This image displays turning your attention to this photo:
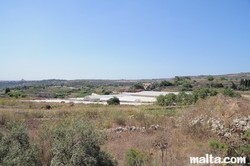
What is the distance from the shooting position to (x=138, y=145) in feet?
20.8

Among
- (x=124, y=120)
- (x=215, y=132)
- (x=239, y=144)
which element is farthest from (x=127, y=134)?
(x=239, y=144)

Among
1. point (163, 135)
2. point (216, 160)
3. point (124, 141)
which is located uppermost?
point (216, 160)

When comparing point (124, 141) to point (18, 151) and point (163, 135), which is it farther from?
point (18, 151)

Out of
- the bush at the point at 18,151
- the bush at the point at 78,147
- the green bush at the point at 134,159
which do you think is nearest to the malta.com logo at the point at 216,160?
the green bush at the point at 134,159

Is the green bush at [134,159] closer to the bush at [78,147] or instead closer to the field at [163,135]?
the field at [163,135]

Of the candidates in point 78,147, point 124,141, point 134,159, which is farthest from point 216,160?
point 124,141

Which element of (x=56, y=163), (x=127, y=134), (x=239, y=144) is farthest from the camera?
(x=127, y=134)

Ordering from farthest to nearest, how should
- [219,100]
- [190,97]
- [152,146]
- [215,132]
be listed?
[190,97] < [219,100] < [215,132] < [152,146]

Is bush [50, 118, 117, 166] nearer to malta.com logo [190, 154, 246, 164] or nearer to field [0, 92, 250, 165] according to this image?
field [0, 92, 250, 165]

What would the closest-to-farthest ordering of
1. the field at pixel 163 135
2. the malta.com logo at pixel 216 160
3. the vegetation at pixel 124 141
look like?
the vegetation at pixel 124 141 < the malta.com logo at pixel 216 160 < the field at pixel 163 135

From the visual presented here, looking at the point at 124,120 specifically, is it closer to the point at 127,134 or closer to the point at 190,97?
the point at 127,134

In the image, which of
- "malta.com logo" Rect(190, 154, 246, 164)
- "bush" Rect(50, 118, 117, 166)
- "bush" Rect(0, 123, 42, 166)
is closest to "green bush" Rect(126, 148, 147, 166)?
"bush" Rect(50, 118, 117, 166)

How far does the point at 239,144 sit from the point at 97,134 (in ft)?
12.4

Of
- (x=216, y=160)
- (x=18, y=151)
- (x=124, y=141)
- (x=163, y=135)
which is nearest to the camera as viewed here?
(x=18, y=151)
